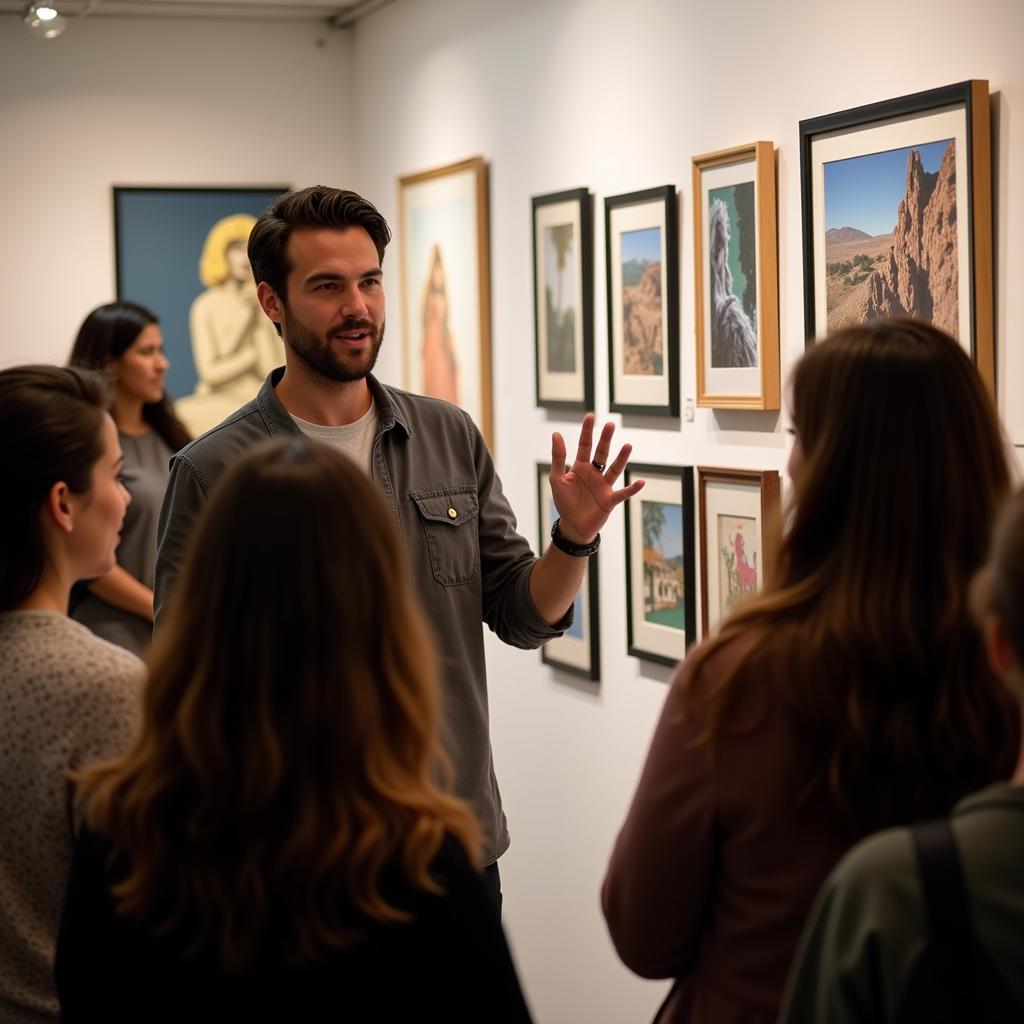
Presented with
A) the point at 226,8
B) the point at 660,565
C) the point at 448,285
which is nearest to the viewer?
the point at 660,565

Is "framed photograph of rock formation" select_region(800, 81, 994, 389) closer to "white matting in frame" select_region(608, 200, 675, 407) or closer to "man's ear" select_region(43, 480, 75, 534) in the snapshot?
"white matting in frame" select_region(608, 200, 675, 407)

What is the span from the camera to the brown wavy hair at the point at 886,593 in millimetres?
1438

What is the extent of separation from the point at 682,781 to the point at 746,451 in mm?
1930

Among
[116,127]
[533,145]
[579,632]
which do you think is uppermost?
[116,127]

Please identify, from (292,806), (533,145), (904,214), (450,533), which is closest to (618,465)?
(450,533)

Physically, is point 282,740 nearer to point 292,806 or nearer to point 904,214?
point 292,806

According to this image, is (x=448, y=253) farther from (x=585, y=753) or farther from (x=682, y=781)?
(x=682, y=781)

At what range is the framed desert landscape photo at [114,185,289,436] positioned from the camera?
583cm

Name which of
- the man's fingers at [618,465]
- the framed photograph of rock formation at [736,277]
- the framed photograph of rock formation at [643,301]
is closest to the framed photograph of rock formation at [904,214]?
the framed photograph of rock formation at [736,277]

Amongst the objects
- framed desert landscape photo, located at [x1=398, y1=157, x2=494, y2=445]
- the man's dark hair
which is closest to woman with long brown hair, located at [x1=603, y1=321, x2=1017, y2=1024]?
the man's dark hair

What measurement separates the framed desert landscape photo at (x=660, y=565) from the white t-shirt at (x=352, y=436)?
3.65 ft

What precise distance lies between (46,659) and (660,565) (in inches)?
91.2

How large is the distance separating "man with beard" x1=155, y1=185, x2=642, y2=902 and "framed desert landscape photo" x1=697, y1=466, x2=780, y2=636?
0.67 m

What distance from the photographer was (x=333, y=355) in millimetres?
2668
